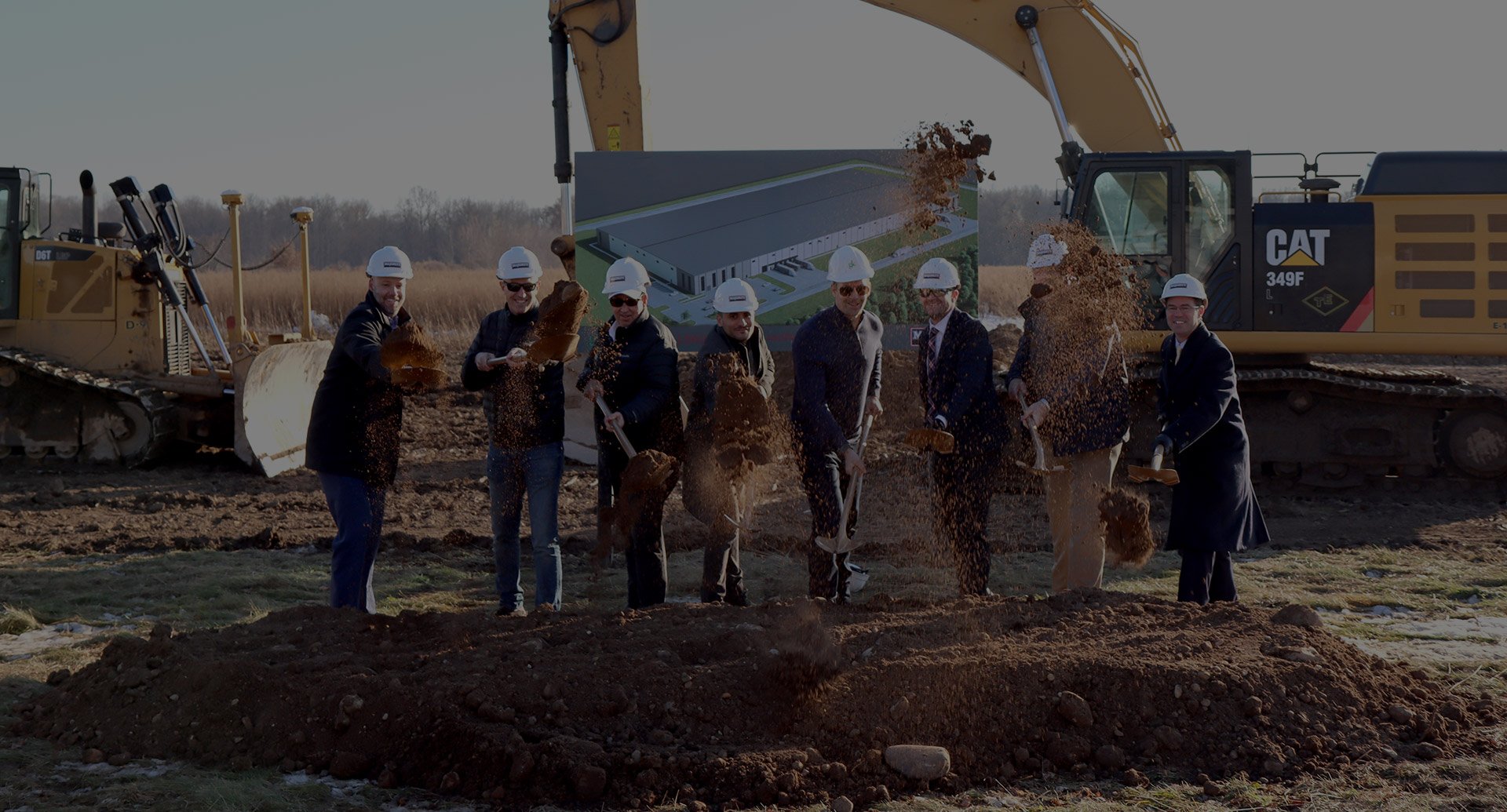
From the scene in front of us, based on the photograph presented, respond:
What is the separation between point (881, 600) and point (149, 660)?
10.7 ft

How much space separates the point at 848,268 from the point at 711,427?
41.7 inches

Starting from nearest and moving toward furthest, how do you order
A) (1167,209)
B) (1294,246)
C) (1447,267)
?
(1167,209)
(1294,246)
(1447,267)

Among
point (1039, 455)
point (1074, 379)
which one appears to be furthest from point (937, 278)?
point (1039, 455)

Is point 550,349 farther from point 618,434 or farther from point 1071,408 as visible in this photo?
point 1071,408

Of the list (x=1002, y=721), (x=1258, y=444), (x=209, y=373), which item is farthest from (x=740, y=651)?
(x=209, y=373)

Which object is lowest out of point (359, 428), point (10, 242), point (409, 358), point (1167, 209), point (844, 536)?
point (844, 536)

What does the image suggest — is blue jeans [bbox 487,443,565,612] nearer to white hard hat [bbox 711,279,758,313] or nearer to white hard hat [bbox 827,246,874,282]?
white hard hat [bbox 711,279,758,313]

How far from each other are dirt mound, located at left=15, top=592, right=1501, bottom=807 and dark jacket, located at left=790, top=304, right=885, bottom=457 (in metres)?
1.28

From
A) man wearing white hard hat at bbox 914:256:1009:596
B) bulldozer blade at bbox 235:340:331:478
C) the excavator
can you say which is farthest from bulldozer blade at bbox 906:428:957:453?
bulldozer blade at bbox 235:340:331:478

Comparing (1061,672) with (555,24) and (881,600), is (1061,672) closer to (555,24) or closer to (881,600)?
(881,600)

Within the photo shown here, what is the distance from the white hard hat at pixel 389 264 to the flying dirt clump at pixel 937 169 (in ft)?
17.0

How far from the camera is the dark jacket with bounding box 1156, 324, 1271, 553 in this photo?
650cm

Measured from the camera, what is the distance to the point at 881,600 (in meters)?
6.65

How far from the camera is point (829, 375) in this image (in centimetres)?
691
